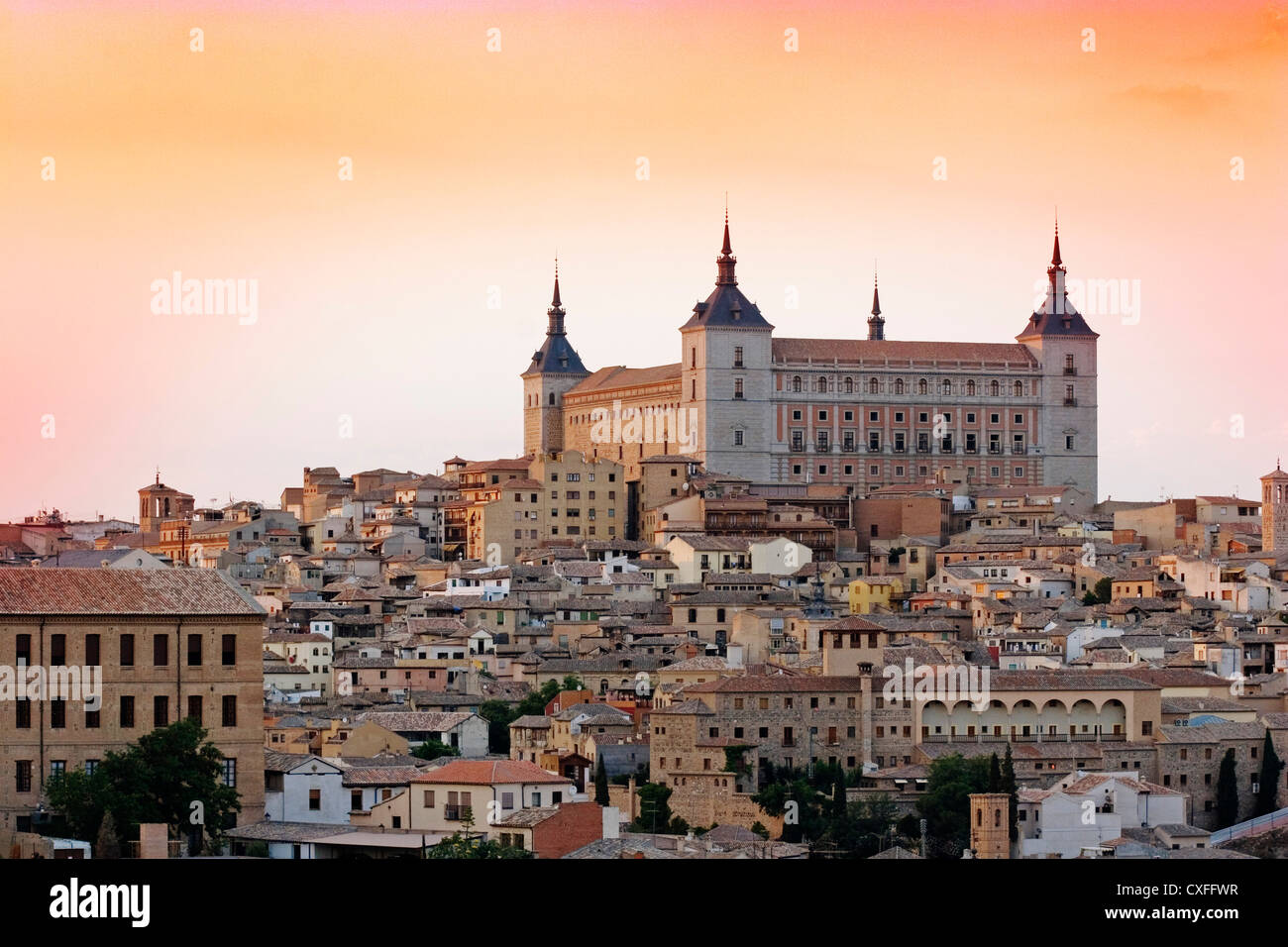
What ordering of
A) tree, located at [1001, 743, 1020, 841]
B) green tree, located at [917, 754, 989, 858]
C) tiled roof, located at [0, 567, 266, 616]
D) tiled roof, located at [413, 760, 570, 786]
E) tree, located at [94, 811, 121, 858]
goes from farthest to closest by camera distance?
green tree, located at [917, 754, 989, 858] < tree, located at [1001, 743, 1020, 841] < tiled roof, located at [413, 760, 570, 786] < tiled roof, located at [0, 567, 266, 616] < tree, located at [94, 811, 121, 858]

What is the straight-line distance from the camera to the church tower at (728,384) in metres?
76.9

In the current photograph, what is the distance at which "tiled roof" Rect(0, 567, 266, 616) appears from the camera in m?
30.5

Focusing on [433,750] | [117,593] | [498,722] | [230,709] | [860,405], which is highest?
[860,405]

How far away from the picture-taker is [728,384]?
255 ft

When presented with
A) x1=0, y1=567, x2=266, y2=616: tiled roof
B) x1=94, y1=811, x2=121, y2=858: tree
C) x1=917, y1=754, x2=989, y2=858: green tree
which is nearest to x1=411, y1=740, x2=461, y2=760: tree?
x1=917, y1=754, x2=989, y2=858: green tree

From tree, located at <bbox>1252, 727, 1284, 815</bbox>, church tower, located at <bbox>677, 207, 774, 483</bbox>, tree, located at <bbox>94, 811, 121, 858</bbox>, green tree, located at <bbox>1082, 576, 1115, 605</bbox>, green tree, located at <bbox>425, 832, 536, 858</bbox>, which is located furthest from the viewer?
church tower, located at <bbox>677, 207, 774, 483</bbox>

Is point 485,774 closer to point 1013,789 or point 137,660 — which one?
point 137,660

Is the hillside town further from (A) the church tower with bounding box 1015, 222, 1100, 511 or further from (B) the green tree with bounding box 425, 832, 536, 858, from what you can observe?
(A) the church tower with bounding box 1015, 222, 1100, 511

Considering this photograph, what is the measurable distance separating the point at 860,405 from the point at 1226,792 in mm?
38680

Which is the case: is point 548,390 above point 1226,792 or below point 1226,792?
above

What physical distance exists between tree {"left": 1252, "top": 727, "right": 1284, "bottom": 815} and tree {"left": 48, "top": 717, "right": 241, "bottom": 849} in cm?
1920

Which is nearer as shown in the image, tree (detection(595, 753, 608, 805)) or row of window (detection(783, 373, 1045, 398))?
tree (detection(595, 753, 608, 805))

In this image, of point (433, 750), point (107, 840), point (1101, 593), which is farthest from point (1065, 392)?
point (107, 840)
